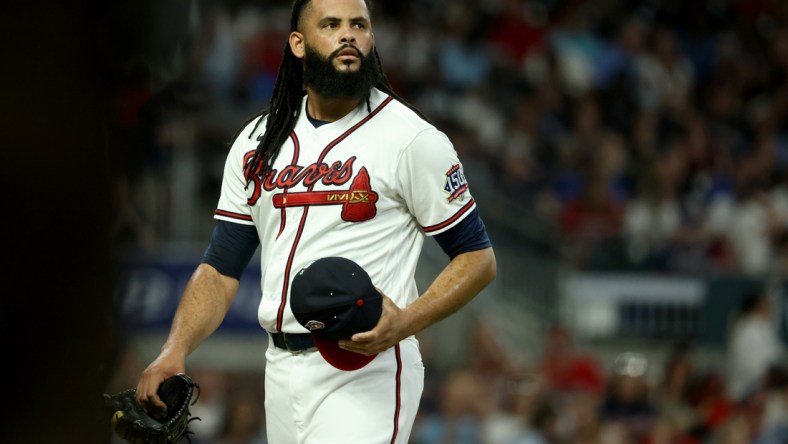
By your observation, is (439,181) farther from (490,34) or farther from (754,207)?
(490,34)

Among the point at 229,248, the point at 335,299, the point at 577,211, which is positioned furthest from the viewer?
the point at 577,211

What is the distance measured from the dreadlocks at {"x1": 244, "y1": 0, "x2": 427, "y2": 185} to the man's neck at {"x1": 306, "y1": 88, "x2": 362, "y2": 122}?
0.05 meters

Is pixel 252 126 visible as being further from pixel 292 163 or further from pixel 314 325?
pixel 314 325

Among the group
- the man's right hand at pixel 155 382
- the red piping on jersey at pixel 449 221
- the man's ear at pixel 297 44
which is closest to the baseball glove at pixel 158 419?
the man's right hand at pixel 155 382

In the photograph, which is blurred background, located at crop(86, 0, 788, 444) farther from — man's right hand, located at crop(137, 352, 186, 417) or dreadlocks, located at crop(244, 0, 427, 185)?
man's right hand, located at crop(137, 352, 186, 417)

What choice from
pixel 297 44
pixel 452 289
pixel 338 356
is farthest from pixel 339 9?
pixel 338 356

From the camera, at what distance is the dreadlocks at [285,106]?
135 inches

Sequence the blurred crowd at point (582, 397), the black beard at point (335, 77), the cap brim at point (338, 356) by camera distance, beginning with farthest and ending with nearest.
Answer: the blurred crowd at point (582, 397), the black beard at point (335, 77), the cap brim at point (338, 356)

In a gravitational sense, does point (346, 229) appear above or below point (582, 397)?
above

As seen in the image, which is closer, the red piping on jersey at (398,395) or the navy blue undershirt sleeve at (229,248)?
the red piping on jersey at (398,395)

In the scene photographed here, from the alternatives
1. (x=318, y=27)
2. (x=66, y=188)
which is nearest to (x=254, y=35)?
(x=318, y=27)

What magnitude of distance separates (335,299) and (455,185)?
1.81 ft

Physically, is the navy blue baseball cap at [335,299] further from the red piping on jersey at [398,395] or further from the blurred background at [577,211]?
the blurred background at [577,211]

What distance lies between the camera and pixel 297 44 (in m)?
3.46
